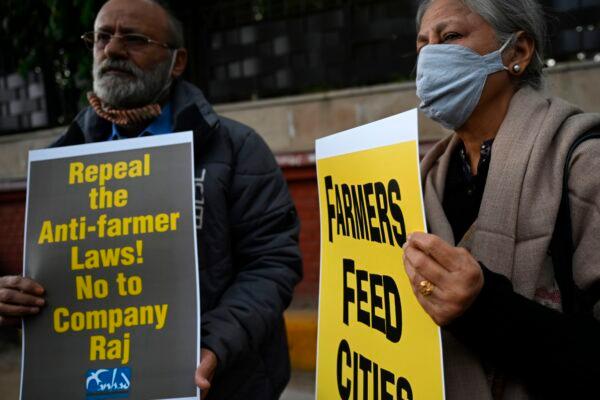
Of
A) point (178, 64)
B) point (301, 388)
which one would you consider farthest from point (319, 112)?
point (178, 64)

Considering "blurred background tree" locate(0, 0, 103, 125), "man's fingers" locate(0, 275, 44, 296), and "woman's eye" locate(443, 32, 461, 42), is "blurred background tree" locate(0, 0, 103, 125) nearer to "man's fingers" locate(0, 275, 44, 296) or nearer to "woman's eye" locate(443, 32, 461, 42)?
"man's fingers" locate(0, 275, 44, 296)

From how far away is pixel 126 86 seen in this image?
162 centimetres

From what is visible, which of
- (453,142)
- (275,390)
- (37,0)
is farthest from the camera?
(37,0)

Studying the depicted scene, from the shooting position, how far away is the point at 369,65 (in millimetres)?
4910

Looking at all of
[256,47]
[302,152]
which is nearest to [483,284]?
[302,152]

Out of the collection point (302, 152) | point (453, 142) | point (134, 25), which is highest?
point (134, 25)

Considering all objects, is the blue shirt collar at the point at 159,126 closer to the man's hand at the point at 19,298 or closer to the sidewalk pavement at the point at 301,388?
the man's hand at the point at 19,298

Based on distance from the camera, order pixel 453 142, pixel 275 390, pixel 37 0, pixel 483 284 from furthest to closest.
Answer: pixel 37 0 → pixel 275 390 → pixel 453 142 → pixel 483 284

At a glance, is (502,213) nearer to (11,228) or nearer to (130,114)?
(130,114)

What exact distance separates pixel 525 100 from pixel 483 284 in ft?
1.37

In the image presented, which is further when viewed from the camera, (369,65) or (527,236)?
(369,65)

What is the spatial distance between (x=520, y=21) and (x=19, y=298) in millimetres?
1256

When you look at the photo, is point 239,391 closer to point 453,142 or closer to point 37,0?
point 453,142

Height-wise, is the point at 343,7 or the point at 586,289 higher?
the point at 343,7
